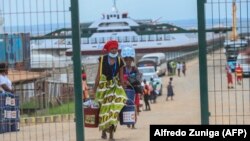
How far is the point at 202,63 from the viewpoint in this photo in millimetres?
8820

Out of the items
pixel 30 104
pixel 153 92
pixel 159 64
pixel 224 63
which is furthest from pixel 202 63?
pixel 159 64

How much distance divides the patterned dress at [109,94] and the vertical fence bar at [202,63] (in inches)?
64.0

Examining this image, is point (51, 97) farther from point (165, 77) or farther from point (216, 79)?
point (165, 77)

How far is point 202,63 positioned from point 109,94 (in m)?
1.84

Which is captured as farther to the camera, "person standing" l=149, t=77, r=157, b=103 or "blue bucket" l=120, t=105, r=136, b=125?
"person standing" l=149, t=77, r=157, b=103

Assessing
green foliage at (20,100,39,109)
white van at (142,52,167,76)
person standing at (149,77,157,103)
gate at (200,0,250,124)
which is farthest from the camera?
white van at (142,52,167,76)

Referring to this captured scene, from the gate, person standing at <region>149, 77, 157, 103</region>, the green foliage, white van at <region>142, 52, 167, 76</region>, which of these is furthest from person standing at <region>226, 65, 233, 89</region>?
white van at <region>142, 52, 167, 76</region>

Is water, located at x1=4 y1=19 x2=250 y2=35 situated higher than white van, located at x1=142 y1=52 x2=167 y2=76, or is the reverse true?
water, located at x1=4 y1=19 x2=250 y2=35

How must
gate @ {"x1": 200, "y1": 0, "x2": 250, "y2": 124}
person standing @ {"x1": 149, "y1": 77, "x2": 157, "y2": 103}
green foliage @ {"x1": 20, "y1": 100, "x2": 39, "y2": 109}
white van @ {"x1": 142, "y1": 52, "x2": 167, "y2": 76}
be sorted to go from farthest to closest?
white van @ {"x1": 142, "y1": 52, "x2": 167, "y2": 76} → person standing @ {"x1": 149, "y1": 77, "x2": 157, "y2": 103} → green foliage @ {"x1": 20, "y1": 100, "x2": 39, "y2": 109} → gate @ {"x1": 200, "y1": 0, "x2": 250, "y2": 124}

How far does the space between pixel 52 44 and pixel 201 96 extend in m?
2.24

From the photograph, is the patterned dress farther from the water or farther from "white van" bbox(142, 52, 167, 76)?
"white van" bbox(142, 52, 167, 76)

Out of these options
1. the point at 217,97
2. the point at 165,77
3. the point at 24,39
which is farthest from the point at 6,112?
the point at 165,77

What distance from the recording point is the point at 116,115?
399 inches

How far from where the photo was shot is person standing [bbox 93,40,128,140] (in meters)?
10.1
